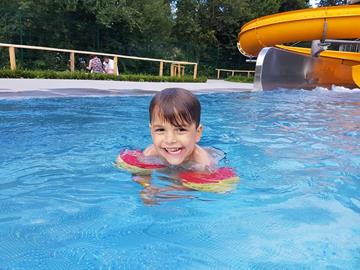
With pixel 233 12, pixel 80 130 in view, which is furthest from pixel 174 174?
pixel 233 12

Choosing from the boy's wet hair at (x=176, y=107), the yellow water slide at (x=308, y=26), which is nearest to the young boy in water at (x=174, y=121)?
the boy's wet hair at (x=176, y=107)

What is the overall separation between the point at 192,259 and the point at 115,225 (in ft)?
1.78

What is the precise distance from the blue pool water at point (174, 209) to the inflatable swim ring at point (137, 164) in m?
0.09

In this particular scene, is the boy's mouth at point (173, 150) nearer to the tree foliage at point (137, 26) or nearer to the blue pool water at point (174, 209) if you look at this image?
the blue pool water at point (174, 209)

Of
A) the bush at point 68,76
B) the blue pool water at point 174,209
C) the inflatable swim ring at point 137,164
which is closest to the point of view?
the blue pool water at point 174,209

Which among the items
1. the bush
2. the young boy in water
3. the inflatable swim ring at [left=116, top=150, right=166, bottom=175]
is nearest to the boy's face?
the young boy in water

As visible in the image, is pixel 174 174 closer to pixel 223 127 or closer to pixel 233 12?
pixel 223 127

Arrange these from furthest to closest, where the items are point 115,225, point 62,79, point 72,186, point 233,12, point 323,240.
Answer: point 233,12 < point 62,79 < point 72,186 < point 115,225 < point 323,240

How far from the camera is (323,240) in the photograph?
1.83 meters

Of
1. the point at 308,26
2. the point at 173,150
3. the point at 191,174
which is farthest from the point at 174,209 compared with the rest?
the point at 308,26

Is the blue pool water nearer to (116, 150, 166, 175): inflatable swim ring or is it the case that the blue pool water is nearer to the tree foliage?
(116, 150, 166, 175): inflatable swim ring

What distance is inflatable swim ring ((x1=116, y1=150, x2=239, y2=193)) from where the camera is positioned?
97.4 inches

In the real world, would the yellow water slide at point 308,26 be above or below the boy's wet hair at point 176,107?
above

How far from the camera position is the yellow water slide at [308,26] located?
10.2 meters
